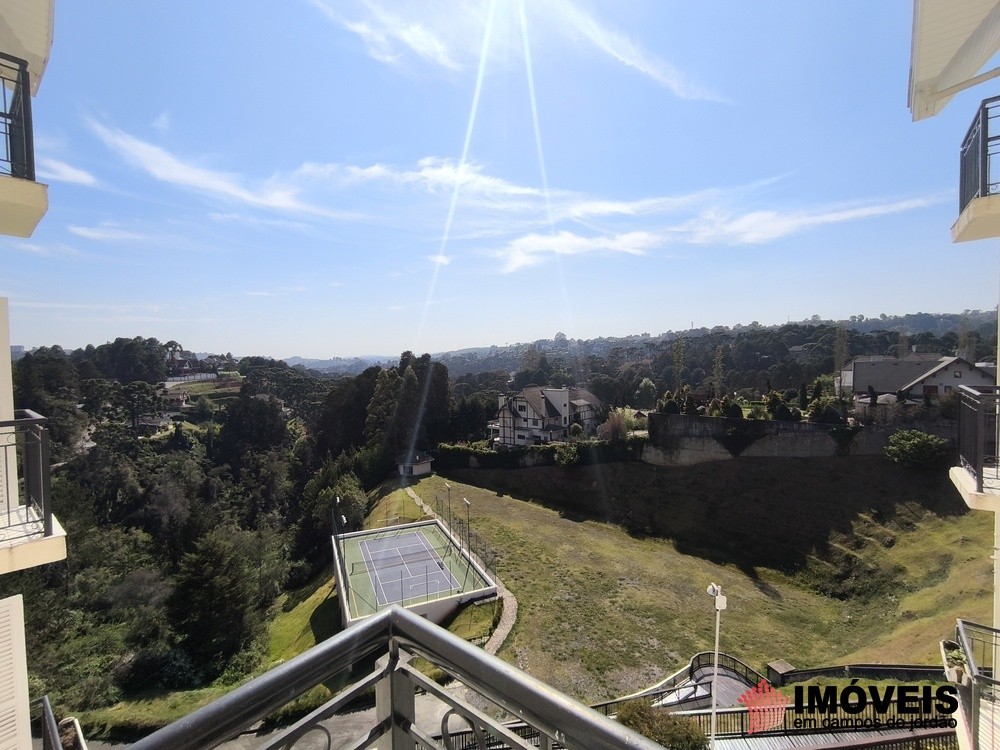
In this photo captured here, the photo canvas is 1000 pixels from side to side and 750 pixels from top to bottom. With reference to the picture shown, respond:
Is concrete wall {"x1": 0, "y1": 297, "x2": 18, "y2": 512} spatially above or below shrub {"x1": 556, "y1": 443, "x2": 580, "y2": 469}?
above

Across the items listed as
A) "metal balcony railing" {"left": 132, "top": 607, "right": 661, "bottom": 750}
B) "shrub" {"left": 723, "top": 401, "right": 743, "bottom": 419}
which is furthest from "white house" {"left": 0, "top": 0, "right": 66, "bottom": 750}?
"shrub" {"left": 723, "top": 401, "right": 743, "bottom": 419}

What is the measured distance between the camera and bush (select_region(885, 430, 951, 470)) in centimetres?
1661

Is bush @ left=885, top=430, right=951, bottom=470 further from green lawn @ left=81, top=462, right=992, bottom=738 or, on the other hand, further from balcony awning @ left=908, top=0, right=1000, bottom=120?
balcony awning @ left=908, top=0, right=1000, bottom=120

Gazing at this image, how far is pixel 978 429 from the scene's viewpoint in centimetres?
306

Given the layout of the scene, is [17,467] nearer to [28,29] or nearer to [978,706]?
[28,29]

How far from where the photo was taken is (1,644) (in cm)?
323

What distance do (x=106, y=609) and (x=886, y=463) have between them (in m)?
30.4

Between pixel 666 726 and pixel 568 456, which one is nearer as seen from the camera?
pixel 666 726

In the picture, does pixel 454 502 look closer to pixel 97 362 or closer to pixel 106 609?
pixel 106 609

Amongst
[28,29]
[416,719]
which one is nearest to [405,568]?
[28,29]

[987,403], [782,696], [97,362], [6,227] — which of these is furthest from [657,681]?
[97,362]

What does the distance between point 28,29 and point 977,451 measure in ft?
25.2

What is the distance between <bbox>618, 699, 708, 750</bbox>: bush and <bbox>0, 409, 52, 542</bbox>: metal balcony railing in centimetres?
692

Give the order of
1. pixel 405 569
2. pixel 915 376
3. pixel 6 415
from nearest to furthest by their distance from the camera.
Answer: pixel 6 415 < pixel 405 569 < pixel 915 376
